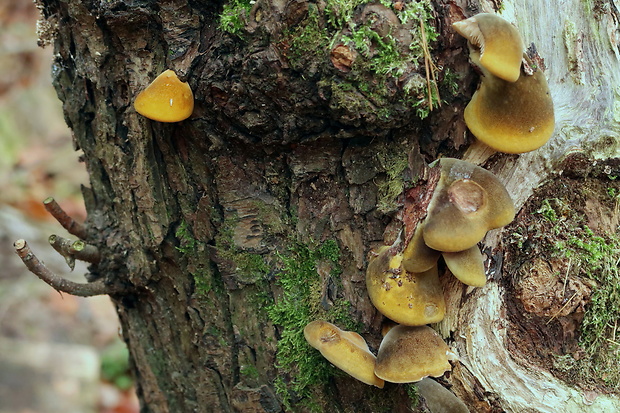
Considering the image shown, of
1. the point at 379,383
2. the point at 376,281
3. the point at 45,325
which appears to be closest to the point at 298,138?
the point at 376,281

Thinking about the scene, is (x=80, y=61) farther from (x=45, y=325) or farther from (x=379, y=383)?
(x=45, y=325)

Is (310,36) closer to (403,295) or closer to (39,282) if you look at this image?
(403,295)

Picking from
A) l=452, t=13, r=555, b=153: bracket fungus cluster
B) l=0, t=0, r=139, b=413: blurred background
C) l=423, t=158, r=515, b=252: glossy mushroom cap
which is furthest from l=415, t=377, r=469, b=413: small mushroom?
l=0, t=0, r=139, b=413: blurred background

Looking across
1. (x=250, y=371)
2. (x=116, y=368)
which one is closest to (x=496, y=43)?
(x=250, y=371)

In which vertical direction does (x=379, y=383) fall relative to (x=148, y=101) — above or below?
below

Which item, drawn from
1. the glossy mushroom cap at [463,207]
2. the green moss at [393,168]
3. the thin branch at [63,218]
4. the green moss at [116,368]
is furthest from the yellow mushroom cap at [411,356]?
the green moss at [116,368]

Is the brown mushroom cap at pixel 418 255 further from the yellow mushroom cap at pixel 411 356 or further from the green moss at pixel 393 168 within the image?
the yellow mushroom cap at pixel 411 356
